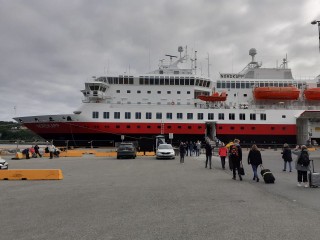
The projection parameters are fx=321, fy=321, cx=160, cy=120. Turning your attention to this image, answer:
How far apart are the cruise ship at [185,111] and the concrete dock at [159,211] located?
28.2 metres

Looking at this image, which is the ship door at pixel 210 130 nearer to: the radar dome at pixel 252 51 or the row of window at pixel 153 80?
the row of window at pixel 153 80

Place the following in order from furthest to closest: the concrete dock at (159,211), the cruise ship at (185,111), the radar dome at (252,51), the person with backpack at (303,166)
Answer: the radar dome at (252,51)
the cruise ship at (185,111)
the person with backpack at (303,166)
the concrete dock at (159,211)

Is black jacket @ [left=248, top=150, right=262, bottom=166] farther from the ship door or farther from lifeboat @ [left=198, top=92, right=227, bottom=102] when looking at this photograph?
lifeboat @ [left=198, top=92, right=227, bottom=102]

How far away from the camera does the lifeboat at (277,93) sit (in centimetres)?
4138

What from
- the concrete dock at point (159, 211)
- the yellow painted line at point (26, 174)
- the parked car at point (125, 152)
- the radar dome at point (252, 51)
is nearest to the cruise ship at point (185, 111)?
the radar dome at point (252, 51)

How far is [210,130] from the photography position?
41.2 meters

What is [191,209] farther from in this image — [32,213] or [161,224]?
[32,213]

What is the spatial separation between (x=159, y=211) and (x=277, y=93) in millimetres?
38516

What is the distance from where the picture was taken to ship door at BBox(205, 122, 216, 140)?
4017cm

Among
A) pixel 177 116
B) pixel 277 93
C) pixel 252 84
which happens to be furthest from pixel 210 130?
pixel 277 93

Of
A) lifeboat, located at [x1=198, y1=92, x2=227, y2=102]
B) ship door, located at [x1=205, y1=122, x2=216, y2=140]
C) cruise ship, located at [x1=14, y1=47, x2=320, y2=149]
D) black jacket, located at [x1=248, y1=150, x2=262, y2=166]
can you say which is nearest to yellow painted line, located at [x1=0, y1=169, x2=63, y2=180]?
black jacket, located at [x1=248, y1=150, x2=262, y2=166]

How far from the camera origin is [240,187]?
10.3 metres

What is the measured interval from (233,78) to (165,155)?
2404cm

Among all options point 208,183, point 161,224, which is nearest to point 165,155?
point 208,183
